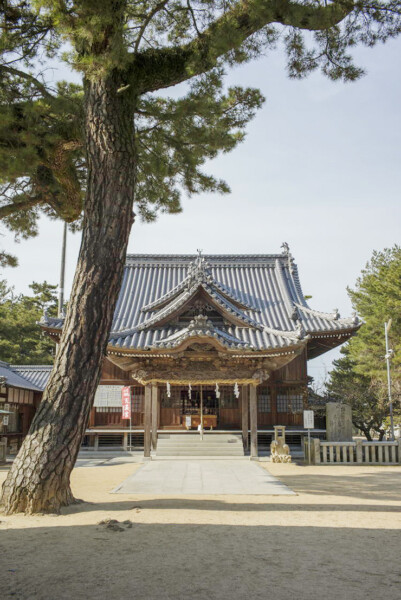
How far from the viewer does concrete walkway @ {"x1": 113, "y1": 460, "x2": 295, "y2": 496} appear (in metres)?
9.32

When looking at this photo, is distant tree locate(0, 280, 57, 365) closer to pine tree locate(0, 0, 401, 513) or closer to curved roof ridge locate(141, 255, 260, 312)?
curved roof ridge locate(141, 255, 260, 312)

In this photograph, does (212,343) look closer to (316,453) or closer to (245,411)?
(245,411)

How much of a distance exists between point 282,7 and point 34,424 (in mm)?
6741

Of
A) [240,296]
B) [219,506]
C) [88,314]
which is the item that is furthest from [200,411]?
[88,314]

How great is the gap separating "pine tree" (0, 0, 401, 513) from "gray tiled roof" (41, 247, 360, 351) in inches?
311

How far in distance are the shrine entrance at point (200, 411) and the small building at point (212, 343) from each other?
0.13 ft

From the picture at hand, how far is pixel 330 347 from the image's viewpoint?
2117cm

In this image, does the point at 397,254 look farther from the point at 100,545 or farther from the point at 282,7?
the point at 100,545

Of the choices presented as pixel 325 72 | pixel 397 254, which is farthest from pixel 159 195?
pixel 397 254

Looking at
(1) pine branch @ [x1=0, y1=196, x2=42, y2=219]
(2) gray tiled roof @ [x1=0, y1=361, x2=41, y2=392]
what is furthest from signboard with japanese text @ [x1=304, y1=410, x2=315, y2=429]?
(2) gray tiled roof @ [x1=0, y1=361, x2=41, y2=392]

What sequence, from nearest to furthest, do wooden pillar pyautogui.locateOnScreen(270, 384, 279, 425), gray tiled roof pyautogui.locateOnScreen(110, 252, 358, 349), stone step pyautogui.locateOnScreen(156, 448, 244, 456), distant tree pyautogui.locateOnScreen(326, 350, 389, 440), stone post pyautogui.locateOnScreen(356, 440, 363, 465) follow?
stone post pyautogui.locateOnScreen(356, 440, 363, 465) < stone step pyautogui.locateOnScreen(156, 448, 244, 456) < gray tiled roof pyautogui.locateOnScreen(110, 252, 358, 349) < wooden pillar pyautogui.locateOnScreen(270, 384, 279, 425) < distant tree pyautogui.locateOnScreen(326, 350, 389, 440)

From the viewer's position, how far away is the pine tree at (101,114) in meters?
6.66

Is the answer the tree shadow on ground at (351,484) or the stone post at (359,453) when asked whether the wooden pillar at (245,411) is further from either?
the tree shadow on ground at (351,484)

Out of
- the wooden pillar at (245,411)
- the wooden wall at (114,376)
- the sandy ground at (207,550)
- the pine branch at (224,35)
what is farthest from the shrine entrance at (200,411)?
the pine branch at (224,35)
